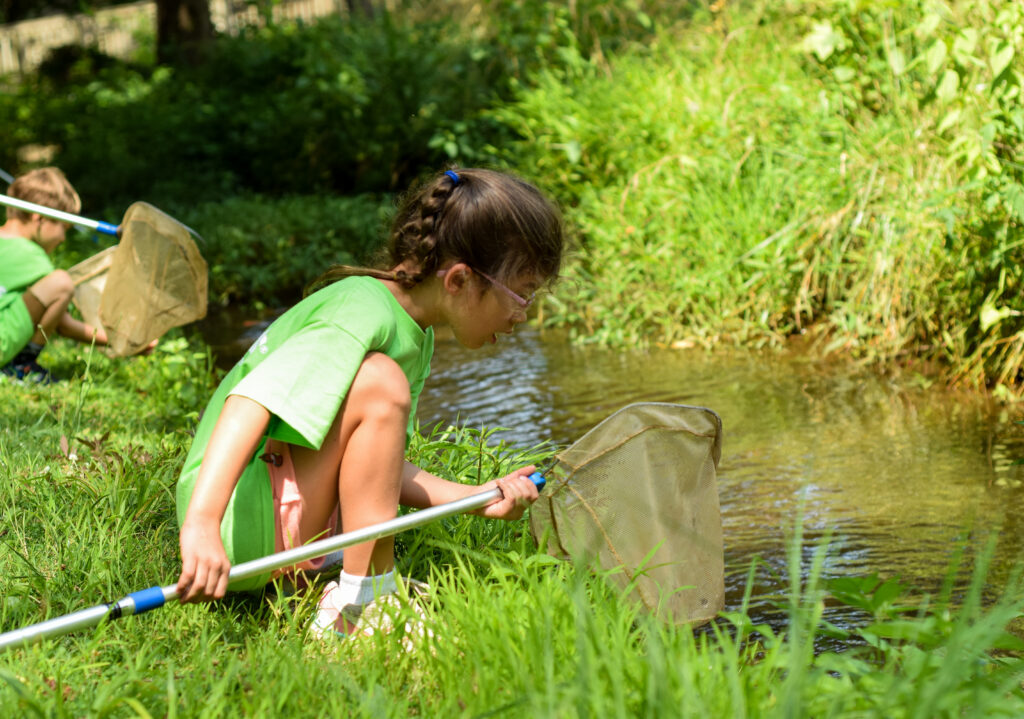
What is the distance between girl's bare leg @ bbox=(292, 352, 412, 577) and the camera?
2135 millimetres

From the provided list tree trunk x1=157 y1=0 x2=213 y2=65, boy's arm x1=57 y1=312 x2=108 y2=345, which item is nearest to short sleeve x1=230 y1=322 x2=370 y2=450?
boy's arm x1=57 y1=312 x2=108 y2=345

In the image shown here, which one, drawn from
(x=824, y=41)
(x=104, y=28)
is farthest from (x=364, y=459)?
(x=104, y=28)

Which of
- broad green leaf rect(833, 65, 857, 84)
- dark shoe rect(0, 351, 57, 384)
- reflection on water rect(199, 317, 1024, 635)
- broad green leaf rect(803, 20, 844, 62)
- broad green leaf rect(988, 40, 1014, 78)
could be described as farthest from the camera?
broad green leaf rect(833, 65, 857, 84)

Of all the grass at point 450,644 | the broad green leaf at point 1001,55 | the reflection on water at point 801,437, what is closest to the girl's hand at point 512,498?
the grass at point 450,644

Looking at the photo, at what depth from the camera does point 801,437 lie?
395 cm

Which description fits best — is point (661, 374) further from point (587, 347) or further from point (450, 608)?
point (450, 608)

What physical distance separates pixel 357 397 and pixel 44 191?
3186 mm

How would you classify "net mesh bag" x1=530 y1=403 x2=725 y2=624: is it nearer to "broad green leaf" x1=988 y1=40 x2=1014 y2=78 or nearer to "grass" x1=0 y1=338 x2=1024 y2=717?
"grass" x1=0 y1=338 x2=1024 y2=717

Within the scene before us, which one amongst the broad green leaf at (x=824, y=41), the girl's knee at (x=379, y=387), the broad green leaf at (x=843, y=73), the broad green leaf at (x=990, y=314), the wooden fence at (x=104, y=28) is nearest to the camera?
the girl's knee at (x=379, y=387)

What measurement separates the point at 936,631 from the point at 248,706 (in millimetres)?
1124

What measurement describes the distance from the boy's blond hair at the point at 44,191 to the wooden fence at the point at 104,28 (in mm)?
17805

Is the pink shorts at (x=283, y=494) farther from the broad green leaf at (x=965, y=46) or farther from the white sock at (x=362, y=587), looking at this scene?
the broad green leaf at (x=965, y=46)

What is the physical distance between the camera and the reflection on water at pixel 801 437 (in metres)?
2.97

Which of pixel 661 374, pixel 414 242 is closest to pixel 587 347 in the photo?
pixel 661 374
